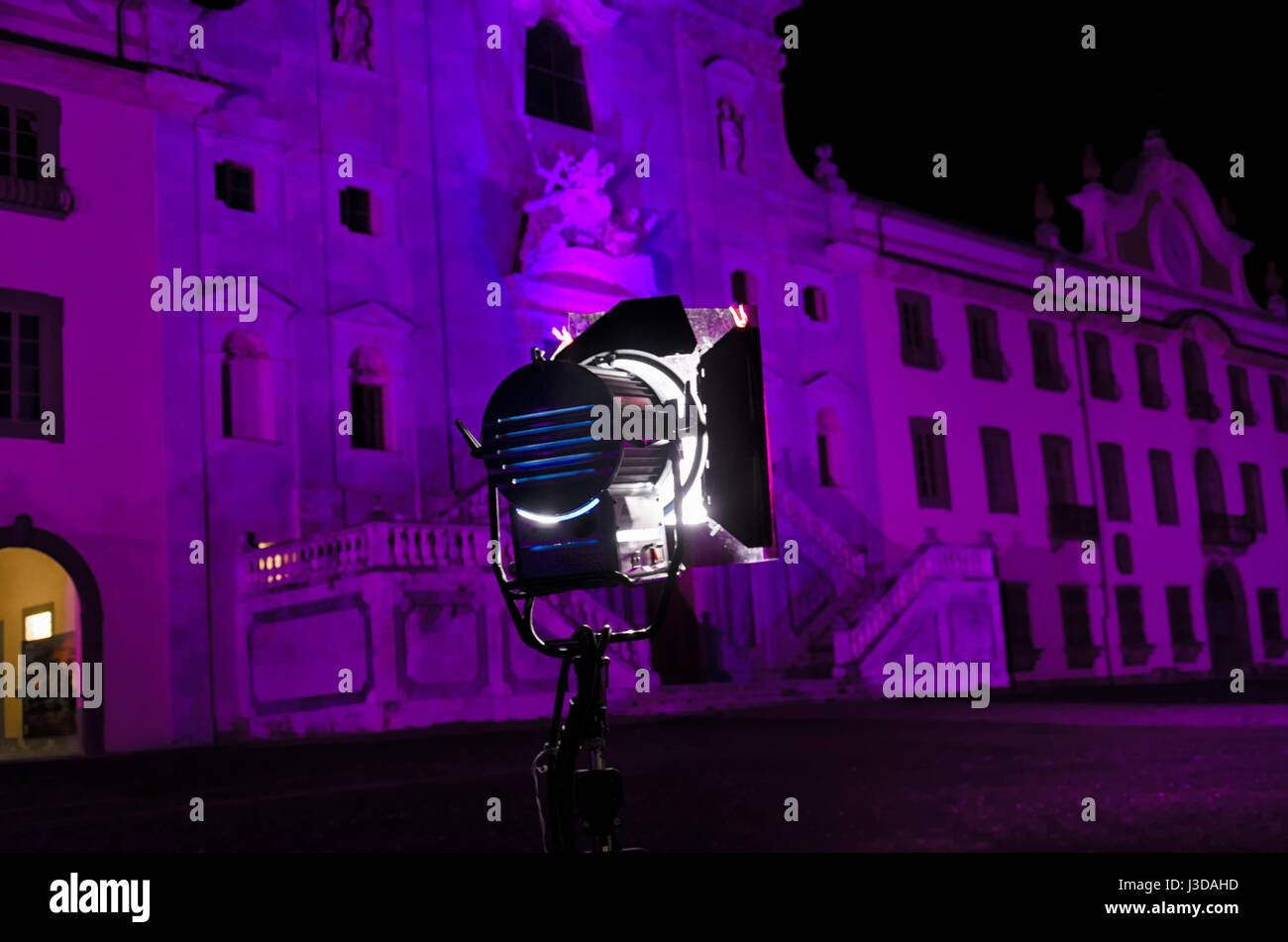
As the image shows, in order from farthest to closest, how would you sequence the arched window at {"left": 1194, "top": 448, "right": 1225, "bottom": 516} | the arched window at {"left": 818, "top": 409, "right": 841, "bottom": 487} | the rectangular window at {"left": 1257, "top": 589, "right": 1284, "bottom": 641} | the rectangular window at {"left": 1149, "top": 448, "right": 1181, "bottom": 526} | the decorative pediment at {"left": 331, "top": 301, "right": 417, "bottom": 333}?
the rectangular window at {"left": 1257, "top": 589, "right": 1284, "bottom": 641}
the arched window at {"left": 1194, "top": 448, "right": 1225, "bottom": 516}
the rectangular window at {"left": 1149, "top": 448, "right": 1181, "bottom": 526}
the arched window at {"left": 818, "top": 409, "right": 841, "bottom": 487}
the decorative pediment at {"left": 331, "top": 301, "right": 417, "bottom": 333}

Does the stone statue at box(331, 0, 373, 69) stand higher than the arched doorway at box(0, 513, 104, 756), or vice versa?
the stone statue at box(331, 0, 373, 69)

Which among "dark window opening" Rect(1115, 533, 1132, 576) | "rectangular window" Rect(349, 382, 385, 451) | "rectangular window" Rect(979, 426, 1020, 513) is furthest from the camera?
"dark window opening" Rect(1115, 533, 1132, 576)

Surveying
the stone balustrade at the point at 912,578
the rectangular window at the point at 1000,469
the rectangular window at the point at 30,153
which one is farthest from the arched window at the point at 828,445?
the rectangular window at the point at 30,153

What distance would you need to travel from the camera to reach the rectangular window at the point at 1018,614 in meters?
32.4

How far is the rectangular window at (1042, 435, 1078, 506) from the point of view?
35.3m

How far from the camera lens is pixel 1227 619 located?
39781 millimetres

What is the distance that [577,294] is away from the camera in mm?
25422

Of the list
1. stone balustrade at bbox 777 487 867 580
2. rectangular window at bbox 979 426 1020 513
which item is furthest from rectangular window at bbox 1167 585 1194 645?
stone balustrade at bbox 777 487 867 580

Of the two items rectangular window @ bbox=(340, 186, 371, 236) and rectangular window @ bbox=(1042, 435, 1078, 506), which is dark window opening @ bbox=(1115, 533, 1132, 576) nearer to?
rectangular window @ bbox=(1042, 435, 1078, 506)

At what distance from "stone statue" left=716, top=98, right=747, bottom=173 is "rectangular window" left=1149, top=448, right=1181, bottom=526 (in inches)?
631

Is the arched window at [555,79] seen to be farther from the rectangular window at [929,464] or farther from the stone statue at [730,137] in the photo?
the rectangular window at [929,464]

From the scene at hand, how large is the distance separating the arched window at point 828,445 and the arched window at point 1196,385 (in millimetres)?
15136

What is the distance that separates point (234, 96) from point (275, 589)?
790 cm
